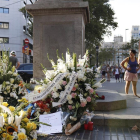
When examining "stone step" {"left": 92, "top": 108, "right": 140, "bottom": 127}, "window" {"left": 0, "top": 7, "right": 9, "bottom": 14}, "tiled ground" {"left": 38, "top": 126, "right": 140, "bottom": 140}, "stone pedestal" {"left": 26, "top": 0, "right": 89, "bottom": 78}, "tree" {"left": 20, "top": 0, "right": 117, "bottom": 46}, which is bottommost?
"tiled ground" {"left": 38, "top": 126, "right": 140, "bottom": 140}

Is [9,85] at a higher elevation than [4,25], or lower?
lower

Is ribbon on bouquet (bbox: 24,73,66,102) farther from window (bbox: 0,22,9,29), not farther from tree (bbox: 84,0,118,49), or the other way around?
window (bbox: 0,22,9,29)

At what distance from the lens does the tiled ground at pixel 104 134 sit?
4793 millimetres

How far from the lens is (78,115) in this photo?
522 cm

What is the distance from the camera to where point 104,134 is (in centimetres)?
505

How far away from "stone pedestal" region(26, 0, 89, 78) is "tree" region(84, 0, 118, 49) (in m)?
20.9

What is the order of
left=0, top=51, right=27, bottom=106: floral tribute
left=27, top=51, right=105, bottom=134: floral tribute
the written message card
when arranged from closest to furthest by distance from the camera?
the written message card < left=27, top=51, right=105, bottom=134: floral tribute < left=0, top=51, right=27, bottom=106: floral tribute

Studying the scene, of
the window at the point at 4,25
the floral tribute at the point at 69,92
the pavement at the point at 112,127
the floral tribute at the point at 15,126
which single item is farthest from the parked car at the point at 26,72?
the window at the point at 4,25

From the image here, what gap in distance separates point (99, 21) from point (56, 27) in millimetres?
23461

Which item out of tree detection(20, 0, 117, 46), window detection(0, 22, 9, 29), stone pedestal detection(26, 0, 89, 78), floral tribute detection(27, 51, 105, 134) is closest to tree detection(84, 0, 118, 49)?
tree detection(20, 0, 117, 46)

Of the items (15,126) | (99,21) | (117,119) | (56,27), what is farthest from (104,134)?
(99,21)

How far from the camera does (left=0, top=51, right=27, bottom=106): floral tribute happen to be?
21.3ft

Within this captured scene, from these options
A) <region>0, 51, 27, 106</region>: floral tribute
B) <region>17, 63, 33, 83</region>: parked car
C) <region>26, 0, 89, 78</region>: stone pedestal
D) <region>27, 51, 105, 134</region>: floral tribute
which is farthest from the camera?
<region>17, 63, 33, 83</region>: parked car

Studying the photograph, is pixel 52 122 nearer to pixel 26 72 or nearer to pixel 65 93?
pixel 65 93
